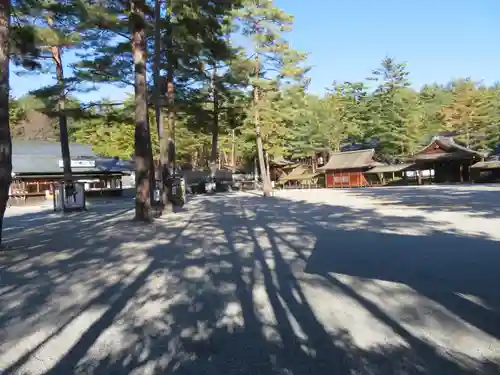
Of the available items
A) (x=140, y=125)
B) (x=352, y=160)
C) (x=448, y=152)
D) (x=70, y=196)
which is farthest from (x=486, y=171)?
(x=70, y=196)

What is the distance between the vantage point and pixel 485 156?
32.8m

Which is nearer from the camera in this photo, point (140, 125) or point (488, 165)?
point (140, 125)

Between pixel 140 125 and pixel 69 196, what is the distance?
625 cm

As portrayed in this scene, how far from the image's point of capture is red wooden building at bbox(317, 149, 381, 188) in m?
39.1

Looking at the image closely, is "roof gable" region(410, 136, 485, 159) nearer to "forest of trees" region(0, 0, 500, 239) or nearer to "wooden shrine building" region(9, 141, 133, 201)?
"forest of trees" region(0, 0, 500, 239)

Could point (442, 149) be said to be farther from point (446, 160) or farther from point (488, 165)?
point (488, 165)

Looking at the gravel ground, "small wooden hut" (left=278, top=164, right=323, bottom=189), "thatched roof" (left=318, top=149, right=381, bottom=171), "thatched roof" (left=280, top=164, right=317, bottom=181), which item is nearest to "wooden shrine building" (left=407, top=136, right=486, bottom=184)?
"thatched roof" (left=318, top=149, right=381, bottom=171)

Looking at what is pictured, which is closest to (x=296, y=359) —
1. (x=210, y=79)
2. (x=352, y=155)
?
(x=210, y=79)

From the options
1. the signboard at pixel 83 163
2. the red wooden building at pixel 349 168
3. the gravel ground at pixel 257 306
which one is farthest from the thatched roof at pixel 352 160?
the gravel ground at pixel 257 306

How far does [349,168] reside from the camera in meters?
39.5

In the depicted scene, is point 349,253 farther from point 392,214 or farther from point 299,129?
point 299,129

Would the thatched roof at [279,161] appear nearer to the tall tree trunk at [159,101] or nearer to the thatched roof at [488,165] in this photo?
the thatched roof at [488,165]

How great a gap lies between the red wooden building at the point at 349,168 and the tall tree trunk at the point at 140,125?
2961cm

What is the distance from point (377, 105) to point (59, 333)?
44506 mm
